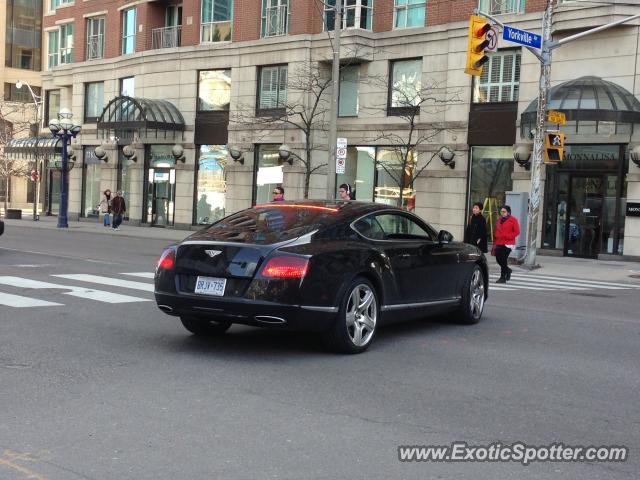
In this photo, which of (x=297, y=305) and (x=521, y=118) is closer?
(x=297, y=305)

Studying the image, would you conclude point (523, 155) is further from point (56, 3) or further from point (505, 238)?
point (56, 3)

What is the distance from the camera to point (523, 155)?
25.2 metres

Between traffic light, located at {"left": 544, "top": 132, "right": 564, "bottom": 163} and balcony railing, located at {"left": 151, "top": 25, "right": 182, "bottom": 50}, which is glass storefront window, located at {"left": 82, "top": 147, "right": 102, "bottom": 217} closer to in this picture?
balcony railing, located at {"left": 151, "top": 25, "right": 182, "bottom": 50}

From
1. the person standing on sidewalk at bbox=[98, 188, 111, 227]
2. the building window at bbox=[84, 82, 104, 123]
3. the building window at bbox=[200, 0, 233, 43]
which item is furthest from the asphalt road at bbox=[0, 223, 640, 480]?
the building window at bbox=[84, 82, 104, 123]

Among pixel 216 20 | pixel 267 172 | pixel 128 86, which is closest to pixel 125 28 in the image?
pixel 128 86

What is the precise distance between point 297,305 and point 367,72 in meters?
23.9

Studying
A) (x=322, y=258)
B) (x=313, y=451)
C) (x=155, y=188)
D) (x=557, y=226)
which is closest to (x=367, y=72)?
(x=557, y=226)

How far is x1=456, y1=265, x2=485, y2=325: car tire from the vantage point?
9898 millimetres

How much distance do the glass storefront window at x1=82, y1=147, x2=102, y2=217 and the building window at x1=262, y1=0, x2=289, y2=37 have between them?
13.3 metres

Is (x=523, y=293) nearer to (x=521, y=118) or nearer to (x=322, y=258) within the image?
(x=322, y=258)

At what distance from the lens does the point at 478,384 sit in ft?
22.0

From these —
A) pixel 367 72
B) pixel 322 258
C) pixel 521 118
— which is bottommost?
pixel 322 258

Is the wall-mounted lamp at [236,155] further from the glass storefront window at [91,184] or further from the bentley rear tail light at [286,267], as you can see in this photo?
the bentley rear tail light at [286,267]

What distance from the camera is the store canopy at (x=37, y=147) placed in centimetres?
3919
